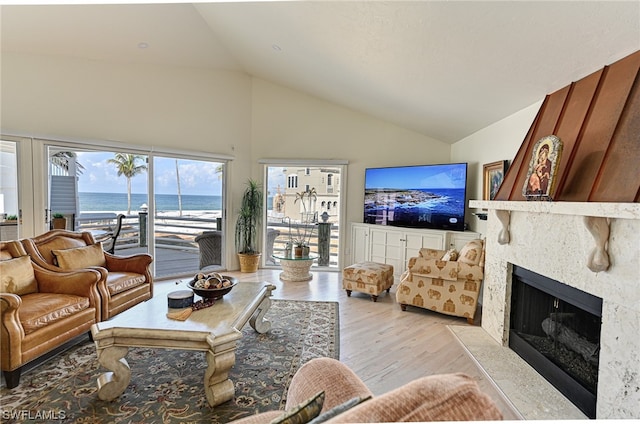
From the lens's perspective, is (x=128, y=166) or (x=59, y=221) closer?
(x=59, y=221)

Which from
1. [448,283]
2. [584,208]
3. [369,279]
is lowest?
[369,279]

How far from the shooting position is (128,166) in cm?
463

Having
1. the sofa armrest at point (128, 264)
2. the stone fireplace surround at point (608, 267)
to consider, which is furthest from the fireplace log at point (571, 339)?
the sofa armrest at point (128, 264)

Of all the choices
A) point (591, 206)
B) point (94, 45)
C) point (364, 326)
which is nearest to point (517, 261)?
point (591, 206)

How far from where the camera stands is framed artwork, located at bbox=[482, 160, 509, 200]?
3.64 metres

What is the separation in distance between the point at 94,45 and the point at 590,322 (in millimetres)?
5744

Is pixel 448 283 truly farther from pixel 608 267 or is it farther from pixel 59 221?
pixel 59 221

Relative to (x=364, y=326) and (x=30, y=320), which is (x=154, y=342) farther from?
(x=364, y=326)

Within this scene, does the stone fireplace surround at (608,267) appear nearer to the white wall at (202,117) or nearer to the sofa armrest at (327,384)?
the sofa armrest at (327,384)

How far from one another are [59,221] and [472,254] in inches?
202

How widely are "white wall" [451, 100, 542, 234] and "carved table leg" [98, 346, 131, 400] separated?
3.91 meters

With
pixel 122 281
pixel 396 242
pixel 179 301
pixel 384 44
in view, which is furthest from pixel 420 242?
pixel 122 281

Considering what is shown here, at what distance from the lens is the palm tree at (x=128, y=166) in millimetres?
4562

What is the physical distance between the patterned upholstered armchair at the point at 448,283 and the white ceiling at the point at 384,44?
66.2 inches
